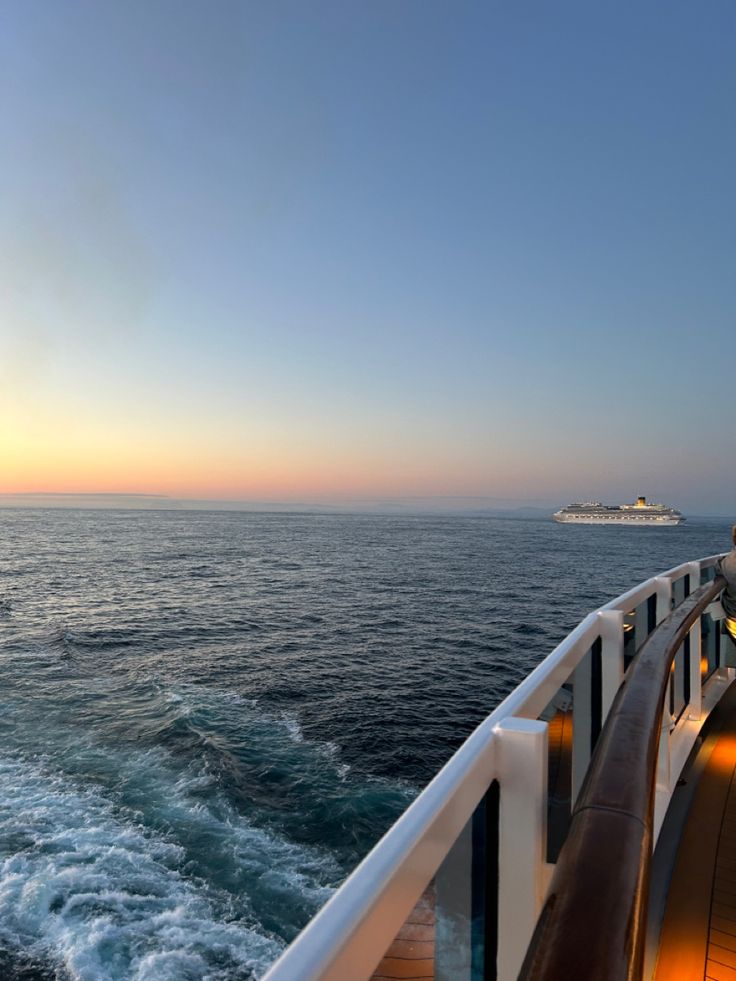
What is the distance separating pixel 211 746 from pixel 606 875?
13236 millimetres

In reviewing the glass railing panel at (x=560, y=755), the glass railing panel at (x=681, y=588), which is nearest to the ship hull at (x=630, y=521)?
the glass railing panel at (x=681, y=588)

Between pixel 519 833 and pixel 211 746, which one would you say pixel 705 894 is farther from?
pixel 211 746

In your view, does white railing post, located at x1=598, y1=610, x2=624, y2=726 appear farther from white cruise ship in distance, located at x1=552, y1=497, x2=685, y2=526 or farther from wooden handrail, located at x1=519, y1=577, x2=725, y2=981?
white cruise ship in distance, located at x1=552, y1=497, x2=685, y2=526

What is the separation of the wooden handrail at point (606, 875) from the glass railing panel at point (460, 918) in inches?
8.3

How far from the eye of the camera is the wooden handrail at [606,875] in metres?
0.59

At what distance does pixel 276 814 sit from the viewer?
10102 millimetres

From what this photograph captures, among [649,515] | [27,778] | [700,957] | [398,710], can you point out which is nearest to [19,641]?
[27,778]

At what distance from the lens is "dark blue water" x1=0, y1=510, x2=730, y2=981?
298 inches

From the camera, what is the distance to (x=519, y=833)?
1155 millimetres

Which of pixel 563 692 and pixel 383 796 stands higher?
pixel 563 692

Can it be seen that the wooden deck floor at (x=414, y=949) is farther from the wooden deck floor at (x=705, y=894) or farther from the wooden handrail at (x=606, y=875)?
the wooden deck floor at (x=705, y=894)

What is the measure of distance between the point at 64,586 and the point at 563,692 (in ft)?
127

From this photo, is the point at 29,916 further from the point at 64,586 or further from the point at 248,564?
the point at 248,564

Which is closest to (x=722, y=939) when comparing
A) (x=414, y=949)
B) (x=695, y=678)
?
(x=414, y=949)
